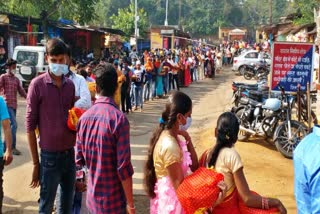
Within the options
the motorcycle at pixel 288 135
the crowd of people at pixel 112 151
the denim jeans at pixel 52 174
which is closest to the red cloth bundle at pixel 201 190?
the crowd of people at pixel 112 151

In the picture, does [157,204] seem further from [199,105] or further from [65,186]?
[199,105]

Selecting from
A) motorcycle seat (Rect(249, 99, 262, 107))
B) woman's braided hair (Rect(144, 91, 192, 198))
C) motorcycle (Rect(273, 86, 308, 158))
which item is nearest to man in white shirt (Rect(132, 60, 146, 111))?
motorcycle seat (Rect(249, 99, 262, 107))

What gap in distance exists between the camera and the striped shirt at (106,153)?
279cm

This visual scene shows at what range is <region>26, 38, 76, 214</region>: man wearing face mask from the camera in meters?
3.54

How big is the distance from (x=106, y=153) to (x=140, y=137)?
22.3 ft

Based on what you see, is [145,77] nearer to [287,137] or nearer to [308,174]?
[287,137]

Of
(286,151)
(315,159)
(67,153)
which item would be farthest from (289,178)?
(315,159)

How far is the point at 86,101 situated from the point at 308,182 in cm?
287

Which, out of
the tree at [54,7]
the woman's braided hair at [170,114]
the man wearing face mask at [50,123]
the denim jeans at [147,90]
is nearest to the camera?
the woman's braided hair at [170,114]

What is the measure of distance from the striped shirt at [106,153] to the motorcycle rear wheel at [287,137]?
553 centimetres

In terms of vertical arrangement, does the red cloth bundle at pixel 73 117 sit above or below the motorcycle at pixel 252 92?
above

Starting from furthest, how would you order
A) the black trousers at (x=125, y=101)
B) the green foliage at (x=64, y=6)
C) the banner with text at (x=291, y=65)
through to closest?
the green foliage at (x=64, y=6) → the black trousers at (x=125, y=101) → the banner with text at (x=291, y=65)

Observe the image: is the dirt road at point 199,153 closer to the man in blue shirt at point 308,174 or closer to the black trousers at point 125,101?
the black trousers at point 125,101

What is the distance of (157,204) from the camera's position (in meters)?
3.22
